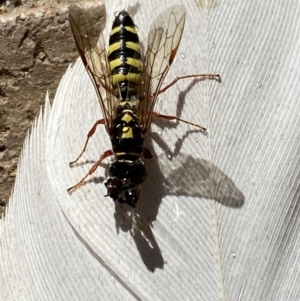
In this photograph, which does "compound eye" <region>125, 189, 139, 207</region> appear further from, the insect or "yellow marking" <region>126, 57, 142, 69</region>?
"yellow marking" <region>126, 57, 142, 69</region>

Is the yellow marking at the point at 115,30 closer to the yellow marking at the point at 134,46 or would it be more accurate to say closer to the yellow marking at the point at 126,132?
the yellow marking at the point at 134,46

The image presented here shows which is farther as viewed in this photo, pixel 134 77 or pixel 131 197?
pixel 134 77

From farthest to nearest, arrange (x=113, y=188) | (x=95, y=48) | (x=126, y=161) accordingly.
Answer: (x=95, y=48) → (x=126, y=161) → (x=113, y=188)

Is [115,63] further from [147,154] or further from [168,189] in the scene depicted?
[168,189]

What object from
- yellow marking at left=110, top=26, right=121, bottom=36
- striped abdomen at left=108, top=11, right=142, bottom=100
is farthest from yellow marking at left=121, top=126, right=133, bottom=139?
yellow marking at left=110, top=26, right=121, bottom=36

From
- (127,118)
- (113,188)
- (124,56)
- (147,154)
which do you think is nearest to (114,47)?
(124,56)

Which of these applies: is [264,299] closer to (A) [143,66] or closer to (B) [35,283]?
(B) [35,283]

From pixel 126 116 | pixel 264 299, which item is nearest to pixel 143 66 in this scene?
pixel 126 116
